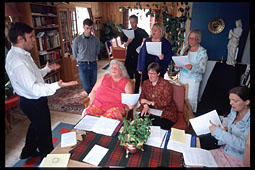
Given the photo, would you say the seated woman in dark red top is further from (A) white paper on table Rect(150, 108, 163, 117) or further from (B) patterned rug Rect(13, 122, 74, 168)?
(B) patterned rug Rect(13, 122, 74, 168)

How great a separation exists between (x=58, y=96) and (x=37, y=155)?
181cm

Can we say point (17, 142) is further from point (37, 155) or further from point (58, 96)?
point (58, 96)

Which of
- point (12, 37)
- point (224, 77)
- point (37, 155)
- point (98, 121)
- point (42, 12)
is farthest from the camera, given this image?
point (42, 12)

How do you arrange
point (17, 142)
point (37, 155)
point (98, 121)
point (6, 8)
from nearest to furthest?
point (6, 8) → point (98, 121) → point (37, 155) → point (17, 142)

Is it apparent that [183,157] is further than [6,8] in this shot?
Yes

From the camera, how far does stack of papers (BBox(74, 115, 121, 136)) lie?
148 centimetres

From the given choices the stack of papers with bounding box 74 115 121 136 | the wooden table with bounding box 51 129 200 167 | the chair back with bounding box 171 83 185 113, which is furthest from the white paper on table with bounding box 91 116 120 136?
the chair back with bounding box 171 83 185 113

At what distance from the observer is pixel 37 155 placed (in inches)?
80.6

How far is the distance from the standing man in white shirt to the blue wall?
2.67m

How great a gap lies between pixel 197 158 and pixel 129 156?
0.48 meters

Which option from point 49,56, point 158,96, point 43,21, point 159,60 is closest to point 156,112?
point 158,96

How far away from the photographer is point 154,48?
7.77ft

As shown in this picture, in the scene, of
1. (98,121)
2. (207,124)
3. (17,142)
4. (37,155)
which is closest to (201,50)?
(207,124)

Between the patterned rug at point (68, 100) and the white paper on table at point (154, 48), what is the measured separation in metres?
1.68
